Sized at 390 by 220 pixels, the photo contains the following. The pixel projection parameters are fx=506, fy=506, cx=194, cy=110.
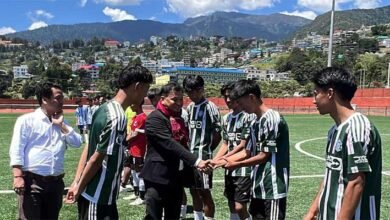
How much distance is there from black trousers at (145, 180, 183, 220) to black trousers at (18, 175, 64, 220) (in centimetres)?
94

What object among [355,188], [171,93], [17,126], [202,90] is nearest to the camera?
[355,188]

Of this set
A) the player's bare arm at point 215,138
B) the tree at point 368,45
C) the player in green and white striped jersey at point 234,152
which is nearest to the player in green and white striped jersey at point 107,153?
the player in green and white striped jersey at point 234,152

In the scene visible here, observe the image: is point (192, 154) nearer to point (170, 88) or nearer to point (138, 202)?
point (170, 88)

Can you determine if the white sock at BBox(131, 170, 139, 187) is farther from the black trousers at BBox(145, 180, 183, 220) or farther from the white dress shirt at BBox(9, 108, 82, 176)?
the white dress shirt at BBox(9, 108, 82, 176)

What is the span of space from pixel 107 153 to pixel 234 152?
7.69 ft

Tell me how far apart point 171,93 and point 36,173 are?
5.26 feet

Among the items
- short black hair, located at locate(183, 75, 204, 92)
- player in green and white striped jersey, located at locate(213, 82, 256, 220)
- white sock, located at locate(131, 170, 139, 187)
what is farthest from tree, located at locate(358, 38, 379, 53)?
short black hair, located at locate(183, 75, 204, 92)

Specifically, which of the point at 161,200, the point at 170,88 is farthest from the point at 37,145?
the point at 170,88

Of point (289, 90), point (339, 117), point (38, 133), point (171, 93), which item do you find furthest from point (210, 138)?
point (289, 90)

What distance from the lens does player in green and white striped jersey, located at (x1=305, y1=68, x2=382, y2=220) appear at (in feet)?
11.2

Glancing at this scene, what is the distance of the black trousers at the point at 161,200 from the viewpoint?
520 cm

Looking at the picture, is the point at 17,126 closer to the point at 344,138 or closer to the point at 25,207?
the point at 25,207

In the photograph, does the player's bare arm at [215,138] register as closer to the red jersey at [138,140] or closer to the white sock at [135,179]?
the red jersey at [138,140]

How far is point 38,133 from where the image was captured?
5.03m
